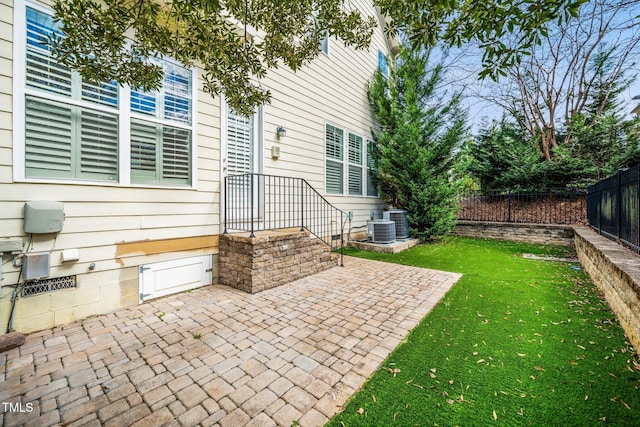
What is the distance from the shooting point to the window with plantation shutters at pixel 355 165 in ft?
25.8

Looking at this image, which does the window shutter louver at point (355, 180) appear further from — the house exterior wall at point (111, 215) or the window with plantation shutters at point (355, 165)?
the house exterior wall at point (111, 215)

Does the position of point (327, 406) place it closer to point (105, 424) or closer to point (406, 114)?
point (105, 424)

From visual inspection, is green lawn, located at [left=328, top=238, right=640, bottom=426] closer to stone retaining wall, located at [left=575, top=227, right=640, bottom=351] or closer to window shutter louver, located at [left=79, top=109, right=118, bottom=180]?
stone retaining wall, located at [left=575, top=227, right=640, bottom=351]

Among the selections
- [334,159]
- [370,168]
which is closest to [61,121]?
[334,159]

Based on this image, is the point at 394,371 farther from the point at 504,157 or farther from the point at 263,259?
the point at 504,157

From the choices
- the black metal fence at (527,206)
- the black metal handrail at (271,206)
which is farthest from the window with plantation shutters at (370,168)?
the black metal fence at (527,206)

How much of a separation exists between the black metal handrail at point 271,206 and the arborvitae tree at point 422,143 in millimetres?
2641

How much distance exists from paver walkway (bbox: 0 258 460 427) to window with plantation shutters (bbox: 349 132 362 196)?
4515mm

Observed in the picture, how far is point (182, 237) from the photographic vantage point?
4.04 meters

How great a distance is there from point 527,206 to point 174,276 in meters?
11.3

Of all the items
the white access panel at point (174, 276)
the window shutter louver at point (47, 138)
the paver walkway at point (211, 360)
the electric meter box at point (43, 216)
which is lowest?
the paver walkway at point (211, 360)

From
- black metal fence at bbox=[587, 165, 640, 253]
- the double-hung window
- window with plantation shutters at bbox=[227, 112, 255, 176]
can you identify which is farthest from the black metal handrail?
black metal fence at bbox=[587, 165, 640, 253]

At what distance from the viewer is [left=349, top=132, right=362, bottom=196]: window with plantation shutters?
310 inches

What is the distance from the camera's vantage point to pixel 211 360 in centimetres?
234
